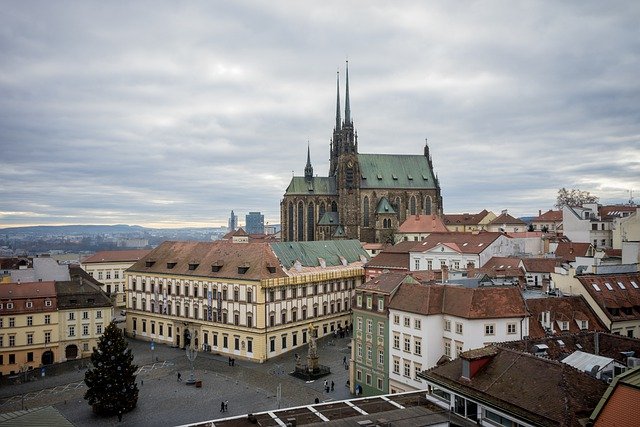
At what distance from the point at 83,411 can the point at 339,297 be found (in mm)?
37861

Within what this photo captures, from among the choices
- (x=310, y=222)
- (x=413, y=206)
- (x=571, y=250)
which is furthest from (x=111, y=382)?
(x=413, y=206)

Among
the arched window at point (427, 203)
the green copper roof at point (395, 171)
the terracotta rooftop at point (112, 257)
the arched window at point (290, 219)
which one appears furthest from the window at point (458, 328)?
the arched window at point (427, 203)

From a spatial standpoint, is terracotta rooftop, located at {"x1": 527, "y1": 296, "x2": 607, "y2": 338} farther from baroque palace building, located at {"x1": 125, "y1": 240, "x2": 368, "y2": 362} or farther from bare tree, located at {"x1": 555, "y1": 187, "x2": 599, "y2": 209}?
bare tree, located at {"x1": 555, "y1": 187, "x2": 599, "y2": 209}

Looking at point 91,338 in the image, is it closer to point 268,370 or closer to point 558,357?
point 268,370

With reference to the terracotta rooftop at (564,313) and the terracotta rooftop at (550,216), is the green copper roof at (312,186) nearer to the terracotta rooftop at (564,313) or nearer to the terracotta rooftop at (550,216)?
the terracotta rooftop at (550,216)

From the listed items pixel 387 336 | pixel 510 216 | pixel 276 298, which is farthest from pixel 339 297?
pixel 510 216

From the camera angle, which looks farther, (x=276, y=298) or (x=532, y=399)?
(x=276, y=298)

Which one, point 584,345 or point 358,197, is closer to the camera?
point 584,345

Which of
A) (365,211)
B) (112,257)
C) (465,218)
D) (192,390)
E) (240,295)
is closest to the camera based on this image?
(192,390)

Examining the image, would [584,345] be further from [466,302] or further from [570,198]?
[570,198]

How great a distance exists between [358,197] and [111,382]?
8853cm

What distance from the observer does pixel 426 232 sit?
110125mm

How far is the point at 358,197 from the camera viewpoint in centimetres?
12669

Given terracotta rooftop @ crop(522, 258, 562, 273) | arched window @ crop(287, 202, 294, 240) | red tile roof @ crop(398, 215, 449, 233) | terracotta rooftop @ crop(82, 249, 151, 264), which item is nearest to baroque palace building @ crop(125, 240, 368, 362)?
terracotta rooftop @ crop(522, 258, 562, 273)
